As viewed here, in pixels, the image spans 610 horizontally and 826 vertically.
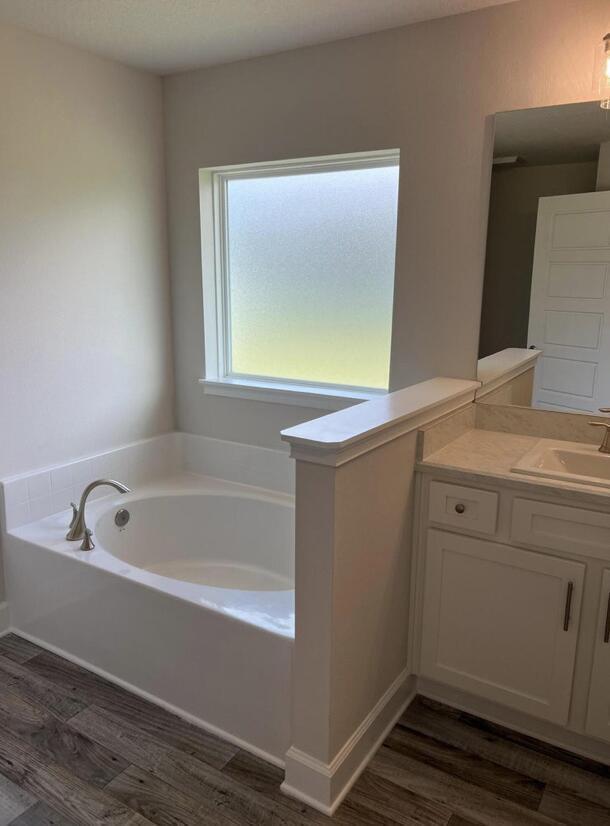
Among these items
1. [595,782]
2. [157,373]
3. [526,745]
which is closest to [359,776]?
[526,745]

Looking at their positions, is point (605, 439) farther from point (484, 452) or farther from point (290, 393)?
point (290, 393)

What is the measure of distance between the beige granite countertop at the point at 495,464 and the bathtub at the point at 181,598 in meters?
0.66

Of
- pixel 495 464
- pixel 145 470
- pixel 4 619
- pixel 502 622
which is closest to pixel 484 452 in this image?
pixel 495 464

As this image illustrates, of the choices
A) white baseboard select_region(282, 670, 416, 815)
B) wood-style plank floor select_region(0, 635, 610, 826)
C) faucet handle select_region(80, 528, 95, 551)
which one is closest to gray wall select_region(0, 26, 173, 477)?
faucet handle select_region(80, 528, 95, 551)

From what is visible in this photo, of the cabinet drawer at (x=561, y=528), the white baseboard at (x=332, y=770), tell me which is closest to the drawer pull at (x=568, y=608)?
the cabinet drawer at (x=561, y=528)

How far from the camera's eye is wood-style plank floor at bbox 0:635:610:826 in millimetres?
1653

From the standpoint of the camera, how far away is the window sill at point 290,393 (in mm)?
2738

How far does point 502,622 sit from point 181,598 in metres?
1.00

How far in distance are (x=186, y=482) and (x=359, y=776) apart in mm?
1673

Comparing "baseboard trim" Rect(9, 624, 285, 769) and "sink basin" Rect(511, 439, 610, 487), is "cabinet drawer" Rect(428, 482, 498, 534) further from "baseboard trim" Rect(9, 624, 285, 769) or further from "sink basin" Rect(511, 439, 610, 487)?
"baseboard trim" Rect(9, 624, 285, 769)

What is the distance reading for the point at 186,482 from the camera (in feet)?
10.2

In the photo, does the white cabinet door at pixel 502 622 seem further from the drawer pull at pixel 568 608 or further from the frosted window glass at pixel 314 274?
the frosted window glass at pixel 314 274

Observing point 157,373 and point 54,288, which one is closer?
point 54,288

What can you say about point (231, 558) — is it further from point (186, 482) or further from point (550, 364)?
Result: point (550, 364)
